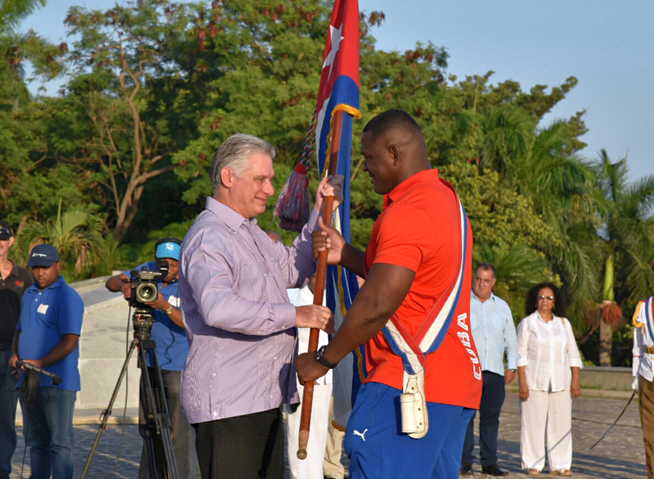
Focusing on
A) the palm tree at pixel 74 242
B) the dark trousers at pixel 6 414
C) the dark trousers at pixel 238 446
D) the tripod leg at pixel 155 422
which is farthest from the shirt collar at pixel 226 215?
the palm tree at pixel 74 242

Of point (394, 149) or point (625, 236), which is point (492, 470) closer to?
point (394, 149)

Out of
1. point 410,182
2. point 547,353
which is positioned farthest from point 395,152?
point 547,353

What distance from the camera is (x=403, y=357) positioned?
133 inches

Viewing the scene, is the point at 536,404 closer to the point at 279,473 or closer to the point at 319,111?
the point at 319,111

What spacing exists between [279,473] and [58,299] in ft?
11.9

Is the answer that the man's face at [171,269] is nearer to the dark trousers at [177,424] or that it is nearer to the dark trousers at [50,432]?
the dark trousers at [177,424]

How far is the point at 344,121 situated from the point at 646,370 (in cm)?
488

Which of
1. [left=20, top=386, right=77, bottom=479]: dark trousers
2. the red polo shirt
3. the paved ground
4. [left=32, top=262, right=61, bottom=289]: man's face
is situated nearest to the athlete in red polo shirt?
the red polo shirt

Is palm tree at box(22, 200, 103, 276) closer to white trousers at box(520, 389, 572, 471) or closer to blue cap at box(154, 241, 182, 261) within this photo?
white trousers at box(520, 389, 572, 471)

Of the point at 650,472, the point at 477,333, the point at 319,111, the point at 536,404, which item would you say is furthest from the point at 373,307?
the point at 536,404

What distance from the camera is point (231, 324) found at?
3621mm

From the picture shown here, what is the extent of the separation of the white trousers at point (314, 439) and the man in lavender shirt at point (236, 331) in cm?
308

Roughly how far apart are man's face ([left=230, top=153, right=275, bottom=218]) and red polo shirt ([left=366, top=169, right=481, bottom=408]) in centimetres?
71

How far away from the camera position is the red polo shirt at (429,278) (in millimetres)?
3346
